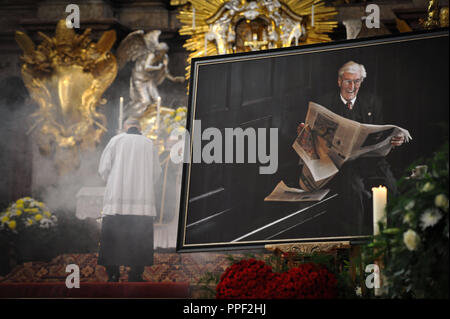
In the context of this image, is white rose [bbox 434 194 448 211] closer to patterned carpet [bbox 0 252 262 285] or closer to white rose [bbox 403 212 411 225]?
white rose [bbox 403 212 411 225]

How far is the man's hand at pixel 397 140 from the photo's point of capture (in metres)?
4.67

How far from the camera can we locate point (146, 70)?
7.72 m

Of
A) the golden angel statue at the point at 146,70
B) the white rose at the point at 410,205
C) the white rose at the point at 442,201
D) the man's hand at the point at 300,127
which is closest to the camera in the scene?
the white rose at the point at 442,201

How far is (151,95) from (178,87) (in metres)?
0.37

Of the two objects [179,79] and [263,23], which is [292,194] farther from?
[179,79]

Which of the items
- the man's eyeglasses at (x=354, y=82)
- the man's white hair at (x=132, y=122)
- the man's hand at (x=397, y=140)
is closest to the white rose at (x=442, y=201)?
the man's hand at (x=397, y=140)

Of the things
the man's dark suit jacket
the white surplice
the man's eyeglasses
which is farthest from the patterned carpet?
the man's eyeglasses

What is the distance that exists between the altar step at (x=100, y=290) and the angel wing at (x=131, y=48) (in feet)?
10.3

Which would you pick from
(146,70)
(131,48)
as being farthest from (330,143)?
(131,48)

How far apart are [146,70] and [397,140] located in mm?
3975

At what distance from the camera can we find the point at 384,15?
24.4ft

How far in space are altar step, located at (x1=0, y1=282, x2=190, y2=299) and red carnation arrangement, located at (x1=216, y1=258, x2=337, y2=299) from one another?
2955 millimetres

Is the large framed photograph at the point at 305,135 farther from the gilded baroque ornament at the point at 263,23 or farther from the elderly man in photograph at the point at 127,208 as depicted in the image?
the elderly man in photograph at the point at 127,208
